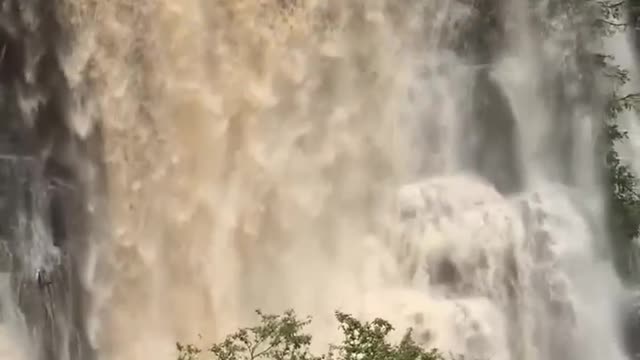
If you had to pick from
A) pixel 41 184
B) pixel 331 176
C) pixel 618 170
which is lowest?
pixel 618 170

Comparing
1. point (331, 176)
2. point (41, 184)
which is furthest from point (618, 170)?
Result: point (41, 184)

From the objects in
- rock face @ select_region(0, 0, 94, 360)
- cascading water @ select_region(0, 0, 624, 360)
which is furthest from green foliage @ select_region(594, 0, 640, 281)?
rock face @ select_region(0, 0, 94, 360)

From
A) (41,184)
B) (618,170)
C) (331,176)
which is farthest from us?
(618,170)

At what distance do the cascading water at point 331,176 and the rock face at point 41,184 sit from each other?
0.10 metres

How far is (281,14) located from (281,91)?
2.90ft

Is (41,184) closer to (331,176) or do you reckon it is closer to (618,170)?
(331,176)

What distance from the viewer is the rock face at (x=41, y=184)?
11.5 m

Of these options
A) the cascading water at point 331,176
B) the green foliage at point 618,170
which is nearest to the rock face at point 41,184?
the cascading water at point 331,176

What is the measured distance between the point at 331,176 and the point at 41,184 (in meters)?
3.26

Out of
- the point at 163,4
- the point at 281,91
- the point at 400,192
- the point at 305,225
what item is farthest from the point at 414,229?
the point at 163,4

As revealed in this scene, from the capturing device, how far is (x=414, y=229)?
12.0 metres

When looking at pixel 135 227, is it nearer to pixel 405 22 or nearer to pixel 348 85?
pixel 348 85

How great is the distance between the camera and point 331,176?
12156 mm

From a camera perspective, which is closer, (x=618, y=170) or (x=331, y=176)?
(x=331, y=176)
